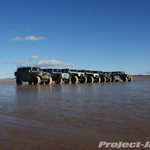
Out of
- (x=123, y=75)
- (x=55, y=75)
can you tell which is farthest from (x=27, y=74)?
(x=123, y=75)

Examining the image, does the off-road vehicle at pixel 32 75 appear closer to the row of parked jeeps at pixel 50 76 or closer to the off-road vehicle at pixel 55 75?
the row of parked jeeps at pixel 50 76

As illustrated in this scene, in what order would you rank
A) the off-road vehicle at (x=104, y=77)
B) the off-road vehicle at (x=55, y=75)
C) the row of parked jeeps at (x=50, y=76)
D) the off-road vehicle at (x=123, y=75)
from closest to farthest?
the row of parked jeeps at (x=50, y=76), the off-road vehicle at (x=55, y=75), the off-road vehicle at (x=104, y=77), the off-road vehicle at (x=123, y=75)

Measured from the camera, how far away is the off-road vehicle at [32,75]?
1979 centimetres

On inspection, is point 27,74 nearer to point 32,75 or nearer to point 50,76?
point 32,75

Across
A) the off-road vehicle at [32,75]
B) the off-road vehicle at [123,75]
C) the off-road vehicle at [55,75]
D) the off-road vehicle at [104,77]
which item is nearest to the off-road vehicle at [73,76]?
the off-road vehicle at [55,75]

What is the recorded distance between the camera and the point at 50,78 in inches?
817

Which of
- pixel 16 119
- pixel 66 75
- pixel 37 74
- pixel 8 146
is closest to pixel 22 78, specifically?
pixel 37 74

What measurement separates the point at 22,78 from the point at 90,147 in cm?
1955

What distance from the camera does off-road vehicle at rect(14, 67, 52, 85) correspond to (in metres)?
19.8

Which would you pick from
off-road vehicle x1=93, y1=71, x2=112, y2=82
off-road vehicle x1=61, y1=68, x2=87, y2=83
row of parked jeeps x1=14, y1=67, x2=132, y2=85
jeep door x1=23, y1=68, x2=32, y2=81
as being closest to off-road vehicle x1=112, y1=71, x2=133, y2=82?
off-road vehicle x1=93, y1=71, x2=112, y2=82

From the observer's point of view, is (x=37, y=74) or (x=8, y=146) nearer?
(x=8, y=146)

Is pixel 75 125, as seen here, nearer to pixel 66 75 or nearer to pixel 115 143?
pixel 115 143

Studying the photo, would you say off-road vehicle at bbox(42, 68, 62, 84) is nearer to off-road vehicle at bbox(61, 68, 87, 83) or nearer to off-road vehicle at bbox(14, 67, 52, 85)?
off-road vehicle at bbox(61, 68, 87, 83)

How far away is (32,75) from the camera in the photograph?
20.2 metres
